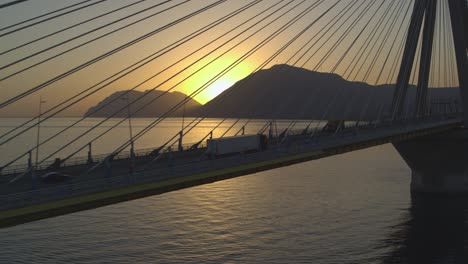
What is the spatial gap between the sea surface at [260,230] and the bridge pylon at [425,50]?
9923mm

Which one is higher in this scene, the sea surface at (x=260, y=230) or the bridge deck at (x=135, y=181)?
the bridge deck at (x=135, y=181)

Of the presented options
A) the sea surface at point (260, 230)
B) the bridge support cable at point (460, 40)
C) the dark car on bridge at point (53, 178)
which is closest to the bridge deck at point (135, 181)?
the dark car on bridge at point (53, 178)

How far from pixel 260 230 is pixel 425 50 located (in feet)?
80.7

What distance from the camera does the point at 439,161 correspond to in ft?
202

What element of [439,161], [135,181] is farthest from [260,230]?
[439,161]

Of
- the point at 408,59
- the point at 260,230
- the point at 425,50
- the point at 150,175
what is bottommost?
the point at 260,230

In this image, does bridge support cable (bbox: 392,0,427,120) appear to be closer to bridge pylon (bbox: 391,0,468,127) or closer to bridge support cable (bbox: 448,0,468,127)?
bridge pylon (bbox: 391,0,468,127)

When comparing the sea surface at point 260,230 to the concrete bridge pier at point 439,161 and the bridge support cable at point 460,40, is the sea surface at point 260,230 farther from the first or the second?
the bridge support cable at point 460,40

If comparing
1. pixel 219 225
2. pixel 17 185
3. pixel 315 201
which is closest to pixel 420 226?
pixel 315 201

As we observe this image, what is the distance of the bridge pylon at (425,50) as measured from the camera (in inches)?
1889

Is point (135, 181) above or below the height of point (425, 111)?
below

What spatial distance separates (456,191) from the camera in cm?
6053

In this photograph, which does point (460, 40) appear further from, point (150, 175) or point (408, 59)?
point (150, 175)

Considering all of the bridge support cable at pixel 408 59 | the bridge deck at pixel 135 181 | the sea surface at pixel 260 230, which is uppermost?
the bridge support cable at pixel 408 59
